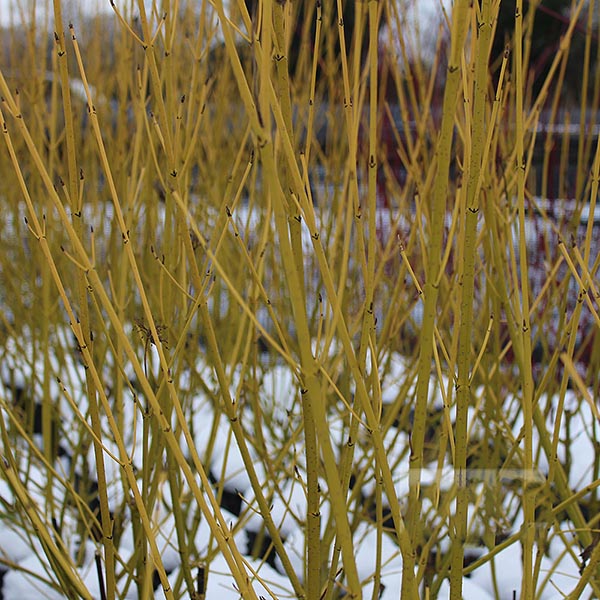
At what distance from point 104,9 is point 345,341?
1.83 m

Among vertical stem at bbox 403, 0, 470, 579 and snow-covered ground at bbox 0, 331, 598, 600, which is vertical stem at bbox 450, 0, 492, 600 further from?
snow-covered ground at bbox 0, 331, 598, 600

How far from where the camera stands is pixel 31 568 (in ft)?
4.83

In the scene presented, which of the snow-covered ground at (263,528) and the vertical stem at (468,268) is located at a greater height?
the vertical stem at (468,268)

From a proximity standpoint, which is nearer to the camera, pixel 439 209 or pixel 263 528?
pixel 439 209

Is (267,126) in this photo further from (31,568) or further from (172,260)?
(31,568)

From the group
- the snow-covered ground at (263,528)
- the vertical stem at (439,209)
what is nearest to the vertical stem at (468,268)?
the vertical stem at (439,209)

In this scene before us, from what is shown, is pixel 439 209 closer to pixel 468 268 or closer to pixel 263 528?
pixel 468 268

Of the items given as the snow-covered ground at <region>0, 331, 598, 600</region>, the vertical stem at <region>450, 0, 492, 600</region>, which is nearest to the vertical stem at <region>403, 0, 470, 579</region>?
the vertical stem at <region>450, 0, 492, 600</region>

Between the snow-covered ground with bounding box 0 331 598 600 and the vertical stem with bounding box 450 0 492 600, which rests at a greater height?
the vertical stem with bounding box 450 0 492 600

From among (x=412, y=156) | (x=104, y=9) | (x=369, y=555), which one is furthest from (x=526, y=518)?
(x=104, y=9)

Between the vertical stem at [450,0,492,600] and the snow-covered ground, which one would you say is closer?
the vertical stem at [450,0,492,600]

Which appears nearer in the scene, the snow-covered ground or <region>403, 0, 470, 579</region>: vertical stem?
<region>403, 0, 470, 579</region>: vertical stem

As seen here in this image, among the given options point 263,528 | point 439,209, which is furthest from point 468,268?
point 263,528

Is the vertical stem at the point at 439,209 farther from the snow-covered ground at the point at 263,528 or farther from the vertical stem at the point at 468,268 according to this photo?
the snow-covered ground at the point at 263,528
